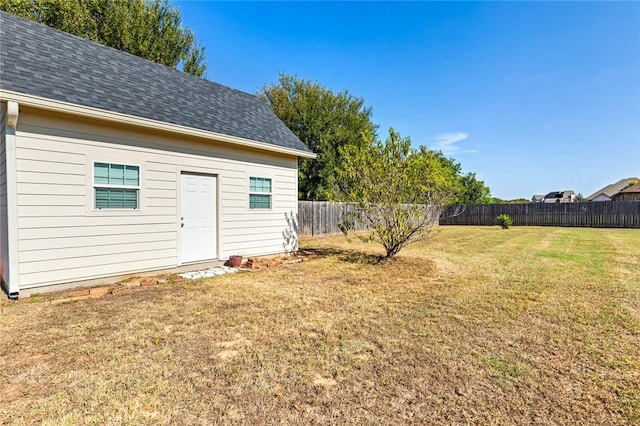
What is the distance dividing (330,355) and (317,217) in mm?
11651

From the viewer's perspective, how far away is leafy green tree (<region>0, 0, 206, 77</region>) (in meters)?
14.0

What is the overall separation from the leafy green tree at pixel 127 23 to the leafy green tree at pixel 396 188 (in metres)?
15.1

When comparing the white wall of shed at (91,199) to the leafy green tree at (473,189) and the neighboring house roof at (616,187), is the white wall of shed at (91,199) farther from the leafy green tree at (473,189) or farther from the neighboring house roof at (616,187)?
the neighboring house roof at (616,187)

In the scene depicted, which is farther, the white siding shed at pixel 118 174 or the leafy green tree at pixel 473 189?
the leafy green tree at pixel 473 189

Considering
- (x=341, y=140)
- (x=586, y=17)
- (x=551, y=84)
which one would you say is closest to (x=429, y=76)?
(x=551, y=84)

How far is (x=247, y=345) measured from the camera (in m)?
3.03

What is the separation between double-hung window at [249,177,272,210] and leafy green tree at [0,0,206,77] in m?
13.4

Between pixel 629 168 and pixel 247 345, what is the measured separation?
4353 centimetres

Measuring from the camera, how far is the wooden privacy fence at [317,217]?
13.8 m

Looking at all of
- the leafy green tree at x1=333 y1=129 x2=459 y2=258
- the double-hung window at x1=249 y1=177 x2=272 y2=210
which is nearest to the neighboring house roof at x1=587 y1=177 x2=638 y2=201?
the leafy green tree at x1=333 y1=129 x2=459 y2=258

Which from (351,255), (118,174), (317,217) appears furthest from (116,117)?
(317,217)

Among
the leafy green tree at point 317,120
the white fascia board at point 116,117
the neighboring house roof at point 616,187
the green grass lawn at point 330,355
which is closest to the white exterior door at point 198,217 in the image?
the white fascia board at point 116,117

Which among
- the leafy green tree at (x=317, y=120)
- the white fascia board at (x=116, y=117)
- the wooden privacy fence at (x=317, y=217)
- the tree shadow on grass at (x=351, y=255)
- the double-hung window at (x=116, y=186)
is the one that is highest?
the leafy green tree at (x=317, y=120)

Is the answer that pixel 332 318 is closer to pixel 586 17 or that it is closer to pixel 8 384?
pixel 8 384
